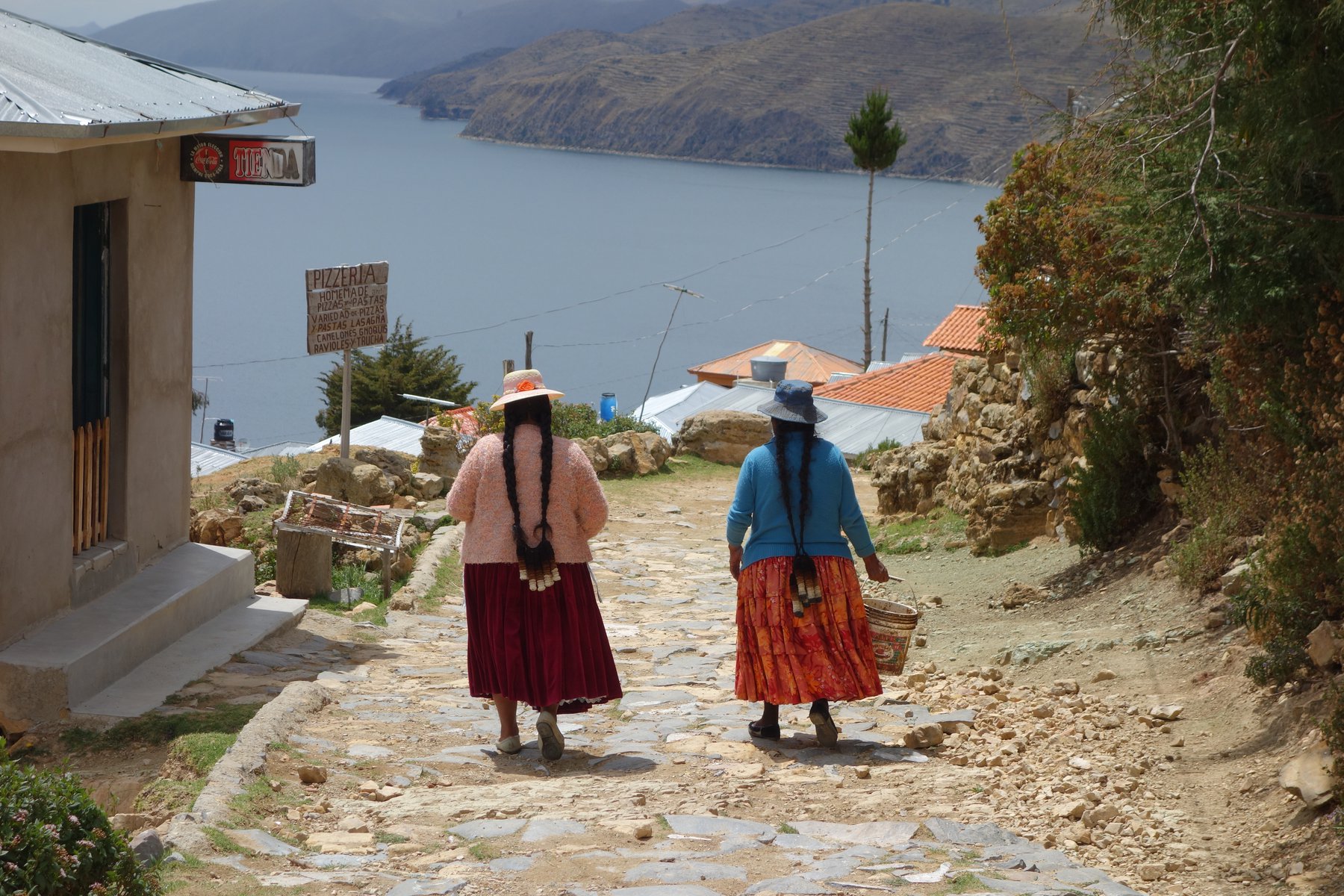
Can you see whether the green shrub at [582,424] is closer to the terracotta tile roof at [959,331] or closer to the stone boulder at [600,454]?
the stone boulder at [600,454]

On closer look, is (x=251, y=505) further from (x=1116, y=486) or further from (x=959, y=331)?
(x=959, y=331)

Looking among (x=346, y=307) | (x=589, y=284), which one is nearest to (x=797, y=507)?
(x=346, y=307)

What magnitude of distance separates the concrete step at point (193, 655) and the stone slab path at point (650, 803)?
0.74 m

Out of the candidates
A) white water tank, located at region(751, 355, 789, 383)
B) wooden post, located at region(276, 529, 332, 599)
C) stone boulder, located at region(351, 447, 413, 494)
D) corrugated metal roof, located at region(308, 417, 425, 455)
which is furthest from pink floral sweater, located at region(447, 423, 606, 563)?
white water tank, located at region(751, 355, 789, 383)

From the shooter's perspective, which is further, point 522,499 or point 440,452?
point 440,452

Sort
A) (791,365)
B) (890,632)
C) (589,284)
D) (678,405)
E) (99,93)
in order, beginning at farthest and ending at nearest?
(589,284)
(791,365)
(678,405)
(99,93)
(890,632)

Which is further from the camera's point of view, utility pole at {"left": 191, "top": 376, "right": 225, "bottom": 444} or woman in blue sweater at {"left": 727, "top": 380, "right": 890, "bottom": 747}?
utility pole at {"left": 191, "top": 376, "right": 225, "bottom": 444}

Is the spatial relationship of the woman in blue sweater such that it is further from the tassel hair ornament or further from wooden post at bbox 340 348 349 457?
wooden post at bbox 340 348 349 457

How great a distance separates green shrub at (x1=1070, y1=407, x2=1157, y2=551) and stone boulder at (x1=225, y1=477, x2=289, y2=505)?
7898 mm

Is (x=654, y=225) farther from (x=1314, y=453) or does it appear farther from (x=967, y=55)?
(x=1314, y=453)

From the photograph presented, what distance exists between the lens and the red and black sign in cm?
877

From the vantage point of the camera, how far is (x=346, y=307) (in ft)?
40.3

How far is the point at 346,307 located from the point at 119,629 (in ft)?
17.4

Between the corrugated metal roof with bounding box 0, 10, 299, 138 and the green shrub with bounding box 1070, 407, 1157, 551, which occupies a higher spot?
the corrugated metal roof with bounding box 0, 10, 299, 138
